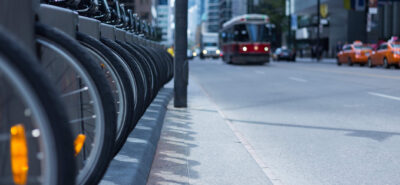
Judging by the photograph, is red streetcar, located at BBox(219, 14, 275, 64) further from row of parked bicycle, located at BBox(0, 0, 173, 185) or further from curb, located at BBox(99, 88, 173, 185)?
row of parked bicycle, located at BBox(0, 0, 173, 185)

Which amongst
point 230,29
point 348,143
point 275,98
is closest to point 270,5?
point 230,29

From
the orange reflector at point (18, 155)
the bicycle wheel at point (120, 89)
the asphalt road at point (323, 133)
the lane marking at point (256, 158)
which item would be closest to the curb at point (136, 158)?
the bicycle wheel at point (120, 89)

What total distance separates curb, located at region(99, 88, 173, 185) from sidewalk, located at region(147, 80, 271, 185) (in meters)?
0.14

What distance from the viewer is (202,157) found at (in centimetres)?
586

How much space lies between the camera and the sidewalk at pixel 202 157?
485 cm

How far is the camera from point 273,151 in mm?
6355

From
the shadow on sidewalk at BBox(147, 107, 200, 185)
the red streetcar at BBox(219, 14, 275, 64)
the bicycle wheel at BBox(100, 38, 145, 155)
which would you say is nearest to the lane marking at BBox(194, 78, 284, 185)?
the shadow on sidewalk at BBox(147, 107, 200, 185)

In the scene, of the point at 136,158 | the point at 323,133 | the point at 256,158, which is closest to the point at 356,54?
the point at 323,133

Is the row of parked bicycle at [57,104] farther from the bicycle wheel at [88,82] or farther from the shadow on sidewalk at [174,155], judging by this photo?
the shadow on sidewalk at [174,155]

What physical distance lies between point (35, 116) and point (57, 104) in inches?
3.5

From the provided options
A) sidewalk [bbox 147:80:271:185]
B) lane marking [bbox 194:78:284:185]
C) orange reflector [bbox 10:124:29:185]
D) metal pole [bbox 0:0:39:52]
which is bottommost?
lane marking [bbox 194:78:284:185]

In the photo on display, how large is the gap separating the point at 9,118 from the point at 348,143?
203 inches

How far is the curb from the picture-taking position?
400cm

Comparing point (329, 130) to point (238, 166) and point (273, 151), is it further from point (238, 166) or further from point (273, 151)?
point (238, 166)
